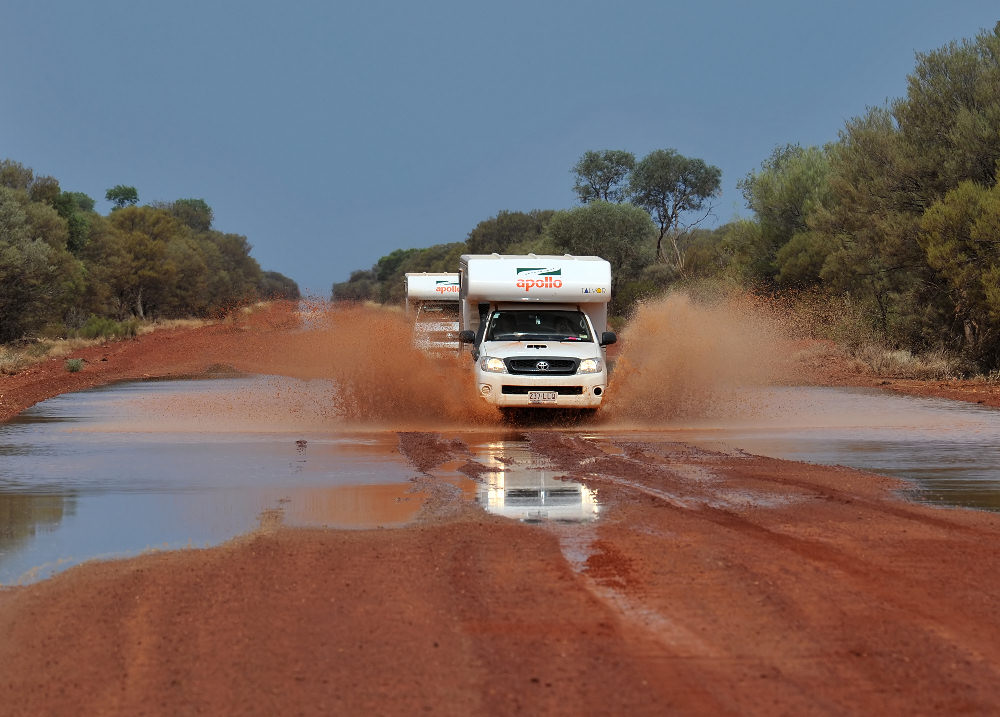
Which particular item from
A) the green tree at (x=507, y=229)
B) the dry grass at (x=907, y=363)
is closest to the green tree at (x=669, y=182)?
the green tree at (x=507, y=229)

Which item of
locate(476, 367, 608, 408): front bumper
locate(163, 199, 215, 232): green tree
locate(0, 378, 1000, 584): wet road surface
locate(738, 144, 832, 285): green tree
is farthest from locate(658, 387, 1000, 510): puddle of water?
locate(163, 199, 215, 232): green tree

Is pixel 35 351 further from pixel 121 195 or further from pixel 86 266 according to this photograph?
pixel 121 195

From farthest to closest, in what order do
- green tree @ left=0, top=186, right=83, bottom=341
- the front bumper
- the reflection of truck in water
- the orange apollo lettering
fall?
green tree @ left=0, top=186, right=83, bottom=341
the reflection of truck in water
the orange apollo lettering
the front bumper

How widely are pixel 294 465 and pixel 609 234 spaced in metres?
53.5

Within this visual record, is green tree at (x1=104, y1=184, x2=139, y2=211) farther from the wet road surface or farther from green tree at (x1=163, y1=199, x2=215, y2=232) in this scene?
the wet road surface

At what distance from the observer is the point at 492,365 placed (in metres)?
17.2

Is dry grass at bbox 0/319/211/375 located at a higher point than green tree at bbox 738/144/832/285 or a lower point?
lower

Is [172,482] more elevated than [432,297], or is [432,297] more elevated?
[432,297]

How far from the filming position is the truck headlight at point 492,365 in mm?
17125

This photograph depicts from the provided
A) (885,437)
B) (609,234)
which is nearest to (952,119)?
(885,437)

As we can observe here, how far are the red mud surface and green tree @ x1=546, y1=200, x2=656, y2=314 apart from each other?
54.6m

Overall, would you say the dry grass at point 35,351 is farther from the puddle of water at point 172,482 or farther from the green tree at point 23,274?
the puddle of water at point 172,482

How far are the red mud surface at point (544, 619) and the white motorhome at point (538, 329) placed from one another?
298 inches

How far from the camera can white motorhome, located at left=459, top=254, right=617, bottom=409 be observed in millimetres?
16984
